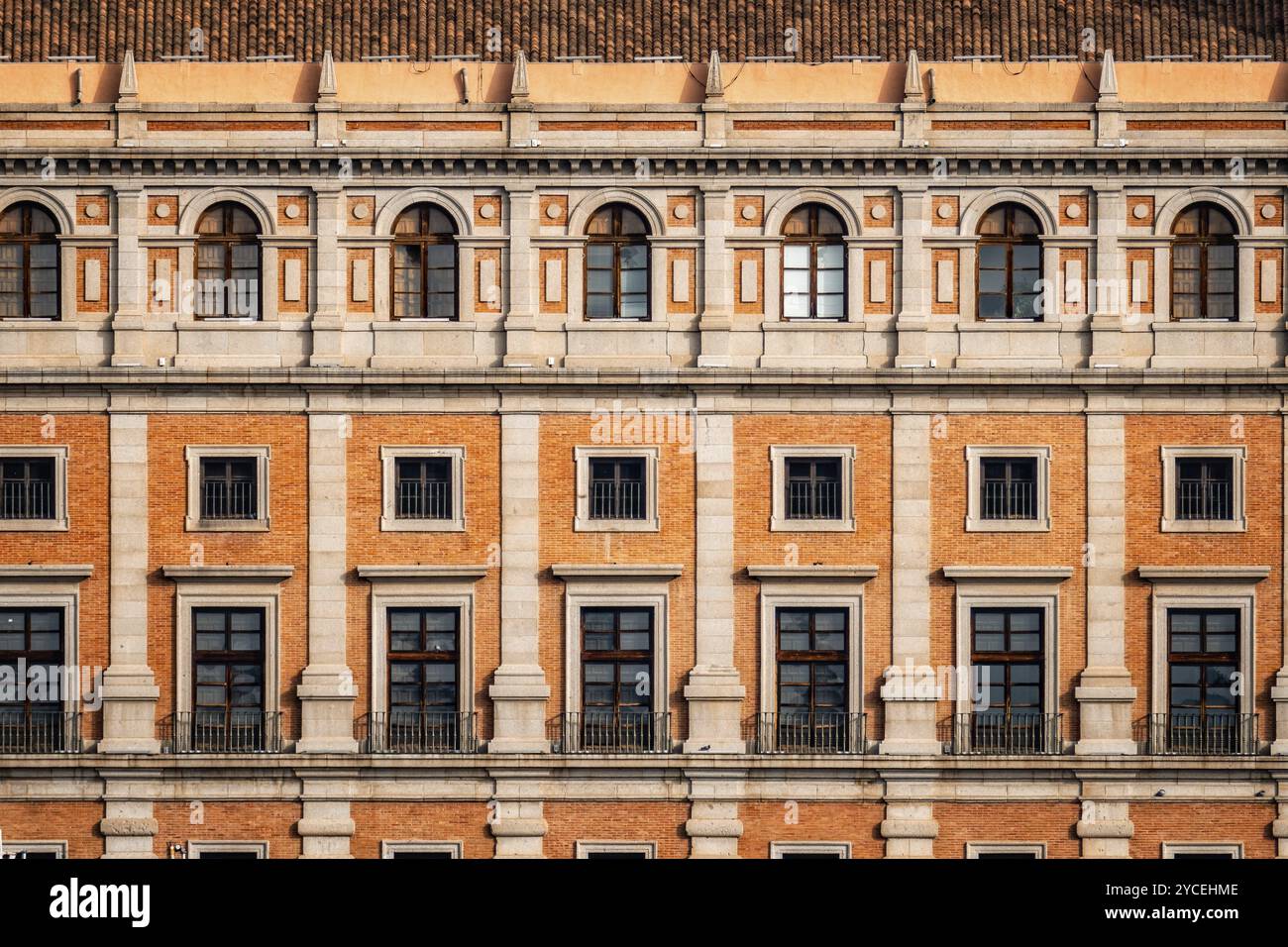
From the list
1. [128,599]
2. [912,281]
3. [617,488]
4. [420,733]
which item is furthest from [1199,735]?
[128,599]

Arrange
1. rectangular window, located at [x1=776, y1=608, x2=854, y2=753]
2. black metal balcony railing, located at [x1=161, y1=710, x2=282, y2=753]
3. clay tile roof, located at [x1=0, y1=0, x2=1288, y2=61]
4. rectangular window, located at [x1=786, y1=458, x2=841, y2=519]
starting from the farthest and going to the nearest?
clay tile roof, located at [x1=0, y1=0, x2=1288, y2=61], rectangular window, located at [x1=786, y1=458, x2=841, y2=519], rectangular window, located at [x1=776, y1=608, x2=854, y2=753], black metal balcony railing, located at [x1=161, y1=710, x2=282, y2=753]

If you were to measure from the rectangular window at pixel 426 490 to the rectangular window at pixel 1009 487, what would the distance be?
1094 centimetres

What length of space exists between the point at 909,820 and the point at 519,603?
29.5 feet

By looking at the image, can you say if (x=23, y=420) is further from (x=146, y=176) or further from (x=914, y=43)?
(x=914, y=43)

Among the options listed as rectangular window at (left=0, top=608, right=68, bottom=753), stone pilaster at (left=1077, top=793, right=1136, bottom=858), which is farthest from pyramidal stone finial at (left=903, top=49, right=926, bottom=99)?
rectangular window at (left=0, top=608, right=68, bottom=753)

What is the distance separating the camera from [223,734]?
47.1 meters

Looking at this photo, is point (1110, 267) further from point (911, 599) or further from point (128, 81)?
point (128, 81)

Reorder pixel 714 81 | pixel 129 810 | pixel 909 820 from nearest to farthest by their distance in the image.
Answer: pixel 909 820 < pixel 129 810 < pixel 714 81

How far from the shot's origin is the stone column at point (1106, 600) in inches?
1848

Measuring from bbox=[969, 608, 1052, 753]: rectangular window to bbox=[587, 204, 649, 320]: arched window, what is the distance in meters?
9.48

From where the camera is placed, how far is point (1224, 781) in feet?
153

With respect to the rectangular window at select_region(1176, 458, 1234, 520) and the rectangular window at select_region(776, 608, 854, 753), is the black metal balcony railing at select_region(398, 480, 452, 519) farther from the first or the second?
the rectangular window at select_region(1176, 458, 1234, 520)

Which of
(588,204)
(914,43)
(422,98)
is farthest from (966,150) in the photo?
(422,98)

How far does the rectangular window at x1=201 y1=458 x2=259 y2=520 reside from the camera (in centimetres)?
4750
